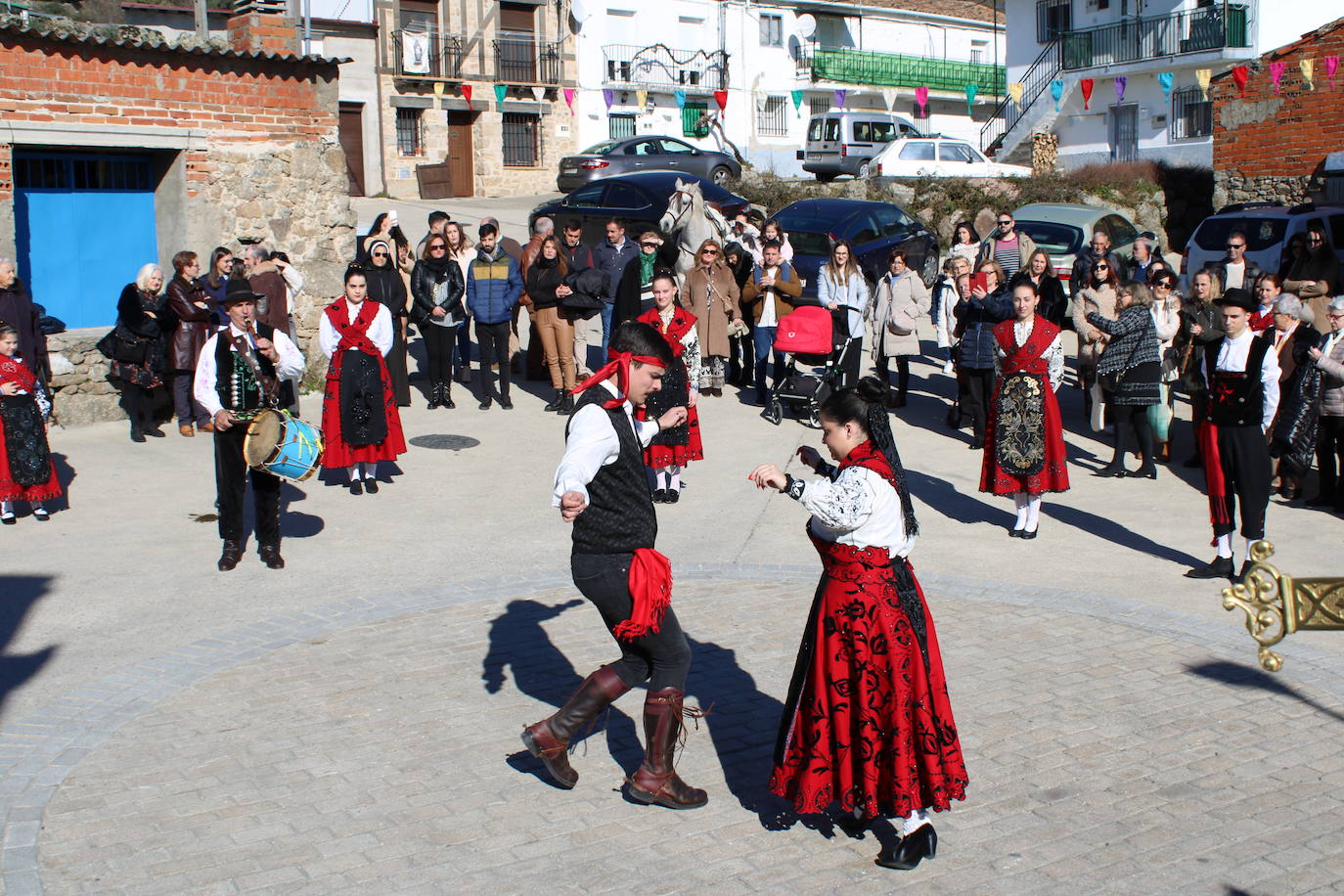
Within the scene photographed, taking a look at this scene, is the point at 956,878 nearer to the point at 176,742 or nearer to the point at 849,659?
the point at 849,659

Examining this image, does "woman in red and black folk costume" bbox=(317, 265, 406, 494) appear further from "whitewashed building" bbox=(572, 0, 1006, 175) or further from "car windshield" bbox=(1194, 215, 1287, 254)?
"whitewashed building" bbox=(572, 0, 1006, 175)

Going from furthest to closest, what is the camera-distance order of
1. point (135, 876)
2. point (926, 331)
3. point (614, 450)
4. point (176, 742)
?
point (926, 331) < point (176, 742) < point (614, 450) < point (135, 876)

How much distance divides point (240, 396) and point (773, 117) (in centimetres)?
4045

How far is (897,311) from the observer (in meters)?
14.0

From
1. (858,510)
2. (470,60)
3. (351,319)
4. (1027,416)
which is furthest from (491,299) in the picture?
(470,60)

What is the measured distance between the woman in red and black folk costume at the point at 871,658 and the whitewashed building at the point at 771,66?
36.5 m

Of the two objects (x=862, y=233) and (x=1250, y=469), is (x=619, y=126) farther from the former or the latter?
(x=1250, y=469)

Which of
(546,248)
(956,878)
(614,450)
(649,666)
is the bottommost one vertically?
(956,878)

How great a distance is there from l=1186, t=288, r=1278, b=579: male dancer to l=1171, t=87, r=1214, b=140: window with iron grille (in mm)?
30614

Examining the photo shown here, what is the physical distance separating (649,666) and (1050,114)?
124 feet

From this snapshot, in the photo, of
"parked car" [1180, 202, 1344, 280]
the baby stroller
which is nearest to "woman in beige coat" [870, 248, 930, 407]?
the baby stroller

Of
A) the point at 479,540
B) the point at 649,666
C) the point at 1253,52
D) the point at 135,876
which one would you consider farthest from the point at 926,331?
the point at 1253,52

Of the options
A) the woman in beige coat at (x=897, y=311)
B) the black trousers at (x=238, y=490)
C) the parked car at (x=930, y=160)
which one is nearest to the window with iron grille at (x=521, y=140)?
the parked car at (x=930, y=160)

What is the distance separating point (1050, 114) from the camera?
40.0 metres
